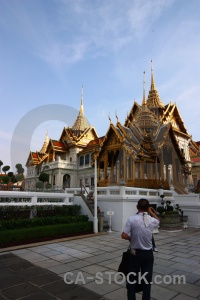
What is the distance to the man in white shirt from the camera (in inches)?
135

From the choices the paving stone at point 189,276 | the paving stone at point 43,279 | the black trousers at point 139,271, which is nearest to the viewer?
the black trousers at point 139,271

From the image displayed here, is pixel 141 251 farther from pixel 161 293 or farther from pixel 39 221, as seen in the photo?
pixel 39 221

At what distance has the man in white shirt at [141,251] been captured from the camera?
11.3 feet

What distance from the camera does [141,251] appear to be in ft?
11.4

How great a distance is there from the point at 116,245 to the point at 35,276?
168 inches

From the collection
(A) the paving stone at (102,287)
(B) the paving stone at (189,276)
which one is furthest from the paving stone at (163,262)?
(A) the paving stone at (102,287)

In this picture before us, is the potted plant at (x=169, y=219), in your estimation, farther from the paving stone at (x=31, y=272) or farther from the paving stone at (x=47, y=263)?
the paving stone at (x=31, y=272)

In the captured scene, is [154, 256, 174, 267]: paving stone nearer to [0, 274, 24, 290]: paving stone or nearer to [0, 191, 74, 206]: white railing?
[0, 274, 24, 290]: paving stone

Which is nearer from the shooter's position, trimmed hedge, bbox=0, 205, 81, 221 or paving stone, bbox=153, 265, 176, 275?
paving stone, bbox=153, 265, 176, 275

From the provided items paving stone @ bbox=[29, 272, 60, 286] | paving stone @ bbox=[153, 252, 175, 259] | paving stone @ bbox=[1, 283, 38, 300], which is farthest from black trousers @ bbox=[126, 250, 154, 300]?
paving stone @ bbox=[153, 252, 175, 259]

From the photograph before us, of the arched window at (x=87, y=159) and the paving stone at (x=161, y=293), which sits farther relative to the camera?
the arched window at (x=87, y=159)

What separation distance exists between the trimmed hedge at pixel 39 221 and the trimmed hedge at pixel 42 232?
1.17 ft

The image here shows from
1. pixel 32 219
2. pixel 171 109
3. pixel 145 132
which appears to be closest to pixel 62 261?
pixel 32 219

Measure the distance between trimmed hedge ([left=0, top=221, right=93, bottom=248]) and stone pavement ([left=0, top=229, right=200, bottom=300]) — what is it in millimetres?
645
